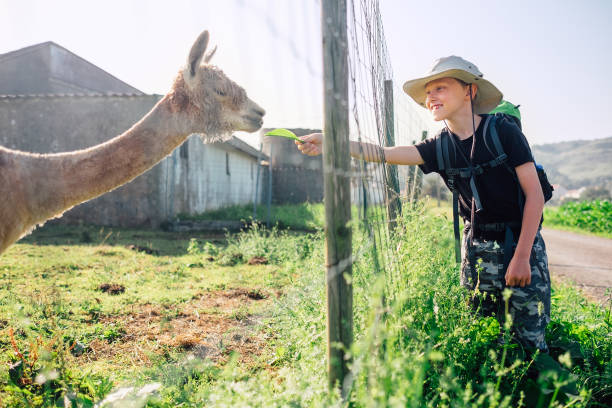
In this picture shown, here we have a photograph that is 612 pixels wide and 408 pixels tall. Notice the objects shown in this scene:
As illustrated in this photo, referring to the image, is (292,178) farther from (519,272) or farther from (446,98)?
(519,272)

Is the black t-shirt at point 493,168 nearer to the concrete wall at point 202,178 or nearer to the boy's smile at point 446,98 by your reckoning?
the boy's smile at point 446,98

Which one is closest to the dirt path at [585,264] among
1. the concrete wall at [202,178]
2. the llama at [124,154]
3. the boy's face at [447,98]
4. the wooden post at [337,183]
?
the boy's face at [447,98]

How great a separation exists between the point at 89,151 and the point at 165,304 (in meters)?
2.04

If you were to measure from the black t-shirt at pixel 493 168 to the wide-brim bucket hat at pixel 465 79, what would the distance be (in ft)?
0.68

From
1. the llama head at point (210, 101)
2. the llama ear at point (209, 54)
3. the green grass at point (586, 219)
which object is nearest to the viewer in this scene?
the llama head at point (210, 101)

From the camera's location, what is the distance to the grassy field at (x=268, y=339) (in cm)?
166

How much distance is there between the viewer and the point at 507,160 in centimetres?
244

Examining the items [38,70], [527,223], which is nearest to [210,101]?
[527,223]

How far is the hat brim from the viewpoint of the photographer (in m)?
2.64

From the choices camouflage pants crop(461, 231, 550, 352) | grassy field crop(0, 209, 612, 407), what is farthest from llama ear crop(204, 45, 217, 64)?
camouflage pants crop(461, 231, 550, 352)

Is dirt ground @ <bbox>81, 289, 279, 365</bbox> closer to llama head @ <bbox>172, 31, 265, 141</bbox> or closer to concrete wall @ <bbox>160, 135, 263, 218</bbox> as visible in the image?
llama head @ <bbox>172, 31, 265, 141</bbox>

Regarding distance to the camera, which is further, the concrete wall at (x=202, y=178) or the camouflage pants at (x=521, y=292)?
the concrete wall at (x=202, y=178)

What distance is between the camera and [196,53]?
3527 mm

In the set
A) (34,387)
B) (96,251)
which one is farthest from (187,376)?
(96,251)
